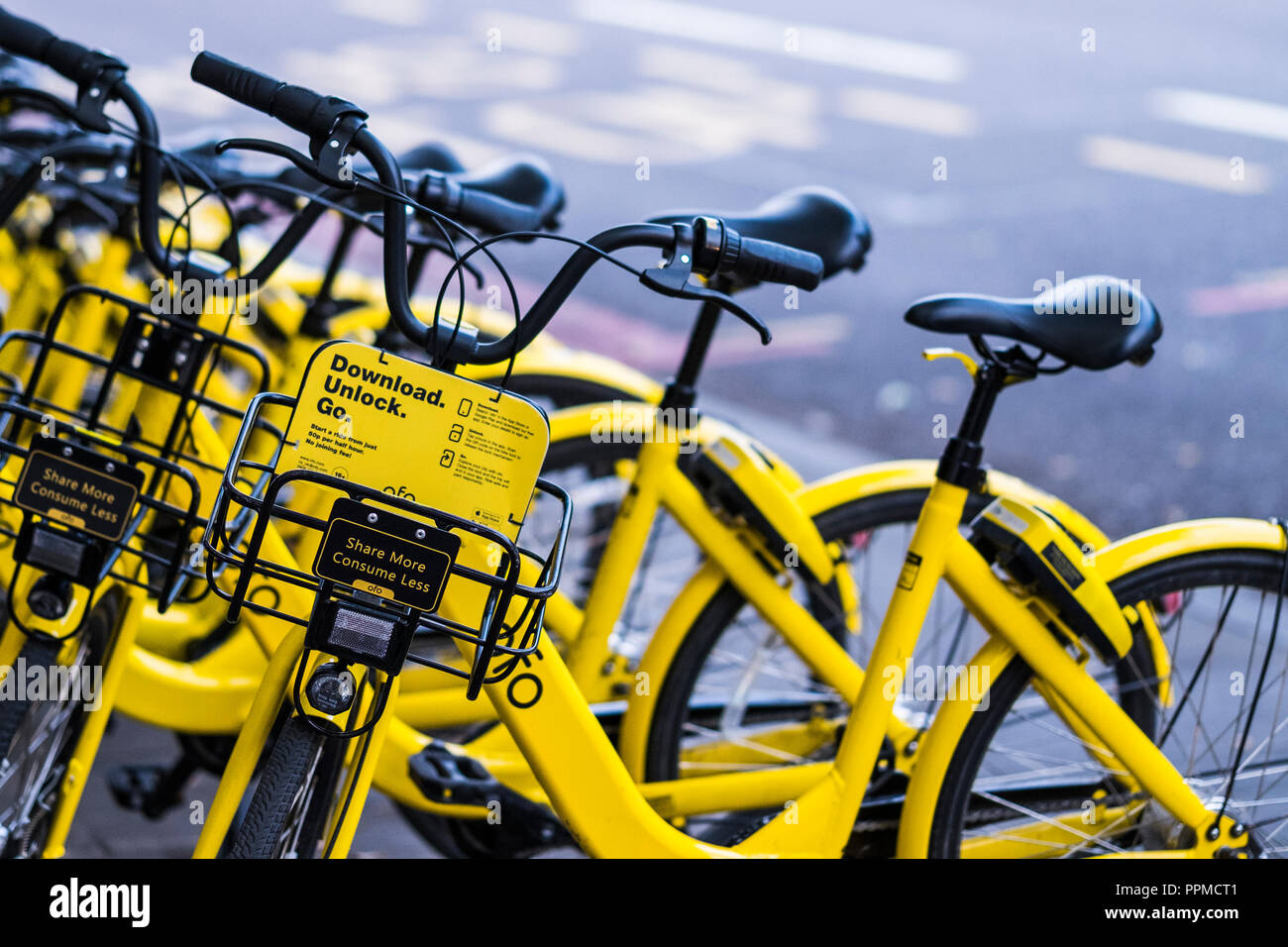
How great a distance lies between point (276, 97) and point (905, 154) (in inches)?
301

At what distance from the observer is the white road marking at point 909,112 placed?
905cm

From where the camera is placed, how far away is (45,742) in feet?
7.05

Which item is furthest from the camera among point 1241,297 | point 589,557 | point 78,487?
point 1241,297

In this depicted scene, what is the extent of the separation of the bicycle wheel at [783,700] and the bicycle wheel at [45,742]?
97 cm

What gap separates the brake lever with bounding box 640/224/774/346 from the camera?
152cm

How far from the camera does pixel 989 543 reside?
2.28 metres

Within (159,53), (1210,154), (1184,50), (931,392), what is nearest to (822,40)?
(1184,50)

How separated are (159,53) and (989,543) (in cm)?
930

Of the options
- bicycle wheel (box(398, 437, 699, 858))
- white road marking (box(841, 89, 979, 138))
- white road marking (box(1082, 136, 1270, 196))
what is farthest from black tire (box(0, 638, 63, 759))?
white road marking (box(841, 89, 979, 138))

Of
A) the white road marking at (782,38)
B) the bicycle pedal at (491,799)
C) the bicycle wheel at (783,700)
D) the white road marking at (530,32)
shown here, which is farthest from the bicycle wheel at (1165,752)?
the white road marking at (530,32)

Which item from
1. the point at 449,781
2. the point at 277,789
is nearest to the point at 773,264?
the point at 277,789

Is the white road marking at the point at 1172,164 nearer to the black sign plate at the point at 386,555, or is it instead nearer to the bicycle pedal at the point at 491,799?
the bicycle pedal at the point at 491,799

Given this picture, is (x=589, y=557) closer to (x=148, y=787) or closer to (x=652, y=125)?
(x=148, y=787)

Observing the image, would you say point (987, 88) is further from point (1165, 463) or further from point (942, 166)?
point (1165, 463)
